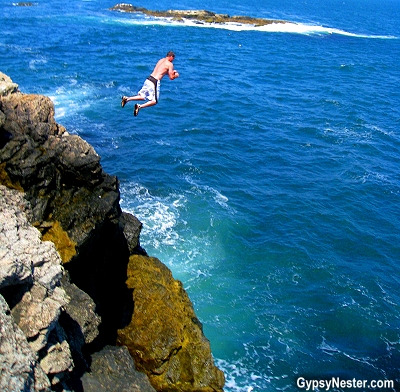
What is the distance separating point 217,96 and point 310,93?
11.6m

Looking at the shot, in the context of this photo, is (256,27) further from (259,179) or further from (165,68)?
(165,68)

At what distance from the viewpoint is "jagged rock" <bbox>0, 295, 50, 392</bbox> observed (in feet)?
28.3

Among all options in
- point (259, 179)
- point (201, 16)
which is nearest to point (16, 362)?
point (259, 179)

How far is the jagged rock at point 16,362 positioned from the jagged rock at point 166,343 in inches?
289

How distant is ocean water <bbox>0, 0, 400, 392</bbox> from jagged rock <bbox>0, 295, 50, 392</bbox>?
12.4 metres

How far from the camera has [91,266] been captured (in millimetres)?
16938

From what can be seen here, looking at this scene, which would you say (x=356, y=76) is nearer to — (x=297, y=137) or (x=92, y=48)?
(x=297, y=137)

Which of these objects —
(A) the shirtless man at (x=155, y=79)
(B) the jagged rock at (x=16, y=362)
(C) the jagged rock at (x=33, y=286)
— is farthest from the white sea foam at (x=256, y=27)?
(B) the jagged rock at (x=16, y=362)

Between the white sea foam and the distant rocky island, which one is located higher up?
the distant rocky island

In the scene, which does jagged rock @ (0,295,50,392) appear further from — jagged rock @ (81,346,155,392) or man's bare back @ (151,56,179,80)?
man's bare back @ (151,56,179,80)

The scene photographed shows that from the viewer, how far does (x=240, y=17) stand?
10125 centimetres

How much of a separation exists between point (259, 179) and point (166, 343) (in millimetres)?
21134
